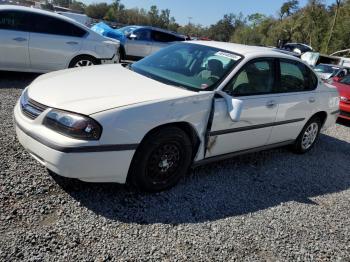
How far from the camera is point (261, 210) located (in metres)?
4.01

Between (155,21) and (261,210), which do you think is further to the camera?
(155,21)

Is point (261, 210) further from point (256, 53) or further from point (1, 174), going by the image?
point (1, 174)

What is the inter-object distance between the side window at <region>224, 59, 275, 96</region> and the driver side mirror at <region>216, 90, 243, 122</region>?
12 cm

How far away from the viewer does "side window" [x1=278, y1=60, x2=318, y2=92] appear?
5031mm

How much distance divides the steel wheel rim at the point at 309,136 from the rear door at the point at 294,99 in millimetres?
305

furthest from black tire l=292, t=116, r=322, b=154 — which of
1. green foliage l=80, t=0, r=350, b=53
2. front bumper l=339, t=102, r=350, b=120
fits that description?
green foliage l=80, t=0, r=350, b=53

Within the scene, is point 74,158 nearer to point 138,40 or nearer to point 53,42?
point 53,42

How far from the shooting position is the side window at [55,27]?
752 cm

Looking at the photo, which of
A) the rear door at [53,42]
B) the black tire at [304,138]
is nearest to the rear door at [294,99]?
the black tire at [304,138]

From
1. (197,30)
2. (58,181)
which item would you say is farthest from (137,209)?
(197,30)

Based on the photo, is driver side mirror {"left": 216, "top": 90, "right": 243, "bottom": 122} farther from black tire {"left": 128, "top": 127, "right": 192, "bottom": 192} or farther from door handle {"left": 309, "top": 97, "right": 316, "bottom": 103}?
door handle {"left": 309, "top": 97, "right": 316, "bottom": 103}

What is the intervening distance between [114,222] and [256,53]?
2.70 meters

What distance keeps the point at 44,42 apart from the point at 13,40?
59cm

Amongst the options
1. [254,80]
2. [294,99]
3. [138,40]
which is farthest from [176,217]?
[138,40]
